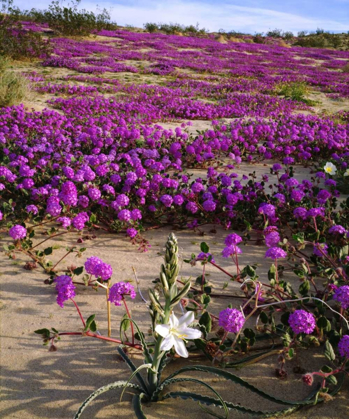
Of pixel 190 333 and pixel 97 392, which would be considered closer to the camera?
pixel 190 333

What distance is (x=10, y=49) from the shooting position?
1888 cm

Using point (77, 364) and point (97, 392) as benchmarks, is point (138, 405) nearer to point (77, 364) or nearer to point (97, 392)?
point (97, 392)

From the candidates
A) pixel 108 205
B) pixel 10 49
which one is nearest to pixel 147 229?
pixel 108 205

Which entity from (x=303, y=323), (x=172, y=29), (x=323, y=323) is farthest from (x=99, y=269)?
(x=172, y=29)

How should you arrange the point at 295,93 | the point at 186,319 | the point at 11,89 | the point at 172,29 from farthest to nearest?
the point at 172,29 < the point at 295,93 < the point at 11,89 < the point at 186,319

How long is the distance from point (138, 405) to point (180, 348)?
0.80m

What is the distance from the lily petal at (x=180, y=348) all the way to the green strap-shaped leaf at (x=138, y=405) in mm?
694

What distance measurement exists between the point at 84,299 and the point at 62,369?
2.89ft

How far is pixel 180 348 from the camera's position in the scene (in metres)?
1.74

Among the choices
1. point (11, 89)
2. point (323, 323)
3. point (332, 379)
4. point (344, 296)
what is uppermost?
point (11, 89)

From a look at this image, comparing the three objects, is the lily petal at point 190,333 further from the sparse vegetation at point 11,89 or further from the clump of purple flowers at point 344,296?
the sparse vegetation at point 11,89

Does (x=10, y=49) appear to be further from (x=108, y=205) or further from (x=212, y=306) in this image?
(x=212, y=306)

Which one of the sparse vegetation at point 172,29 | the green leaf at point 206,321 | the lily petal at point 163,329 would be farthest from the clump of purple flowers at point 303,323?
the sparse vegetation at point 172,29

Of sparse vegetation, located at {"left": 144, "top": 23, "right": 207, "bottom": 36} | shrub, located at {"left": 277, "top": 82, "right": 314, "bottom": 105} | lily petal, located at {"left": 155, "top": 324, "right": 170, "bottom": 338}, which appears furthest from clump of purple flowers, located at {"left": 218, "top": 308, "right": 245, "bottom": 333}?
sparse vegetation, located at {"left": 144, "top": 23, "right": 207, "bottom": 36}
